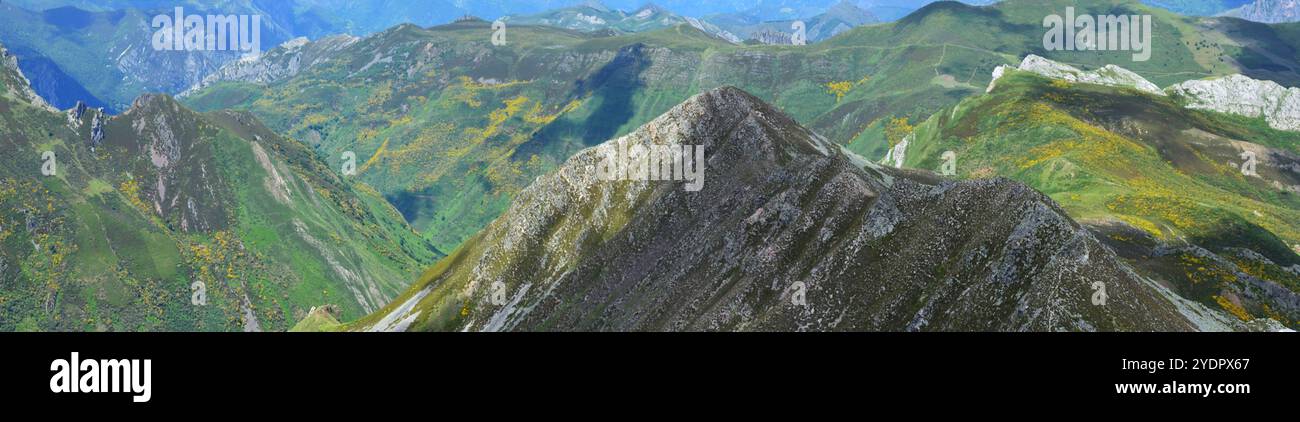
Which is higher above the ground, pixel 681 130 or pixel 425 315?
pixel 681 130

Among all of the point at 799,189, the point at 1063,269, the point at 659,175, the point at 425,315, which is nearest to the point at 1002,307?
the point at 1063,269

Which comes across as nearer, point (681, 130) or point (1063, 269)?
point (1063, 269)

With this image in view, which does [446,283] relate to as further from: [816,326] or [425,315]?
[816,326]

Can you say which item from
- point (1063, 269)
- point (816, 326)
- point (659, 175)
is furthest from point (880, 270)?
point (659, 175)

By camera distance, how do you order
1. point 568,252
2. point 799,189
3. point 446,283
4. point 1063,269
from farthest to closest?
point 446,283 < point 568,252 < point 799,189 < point 1063,269
